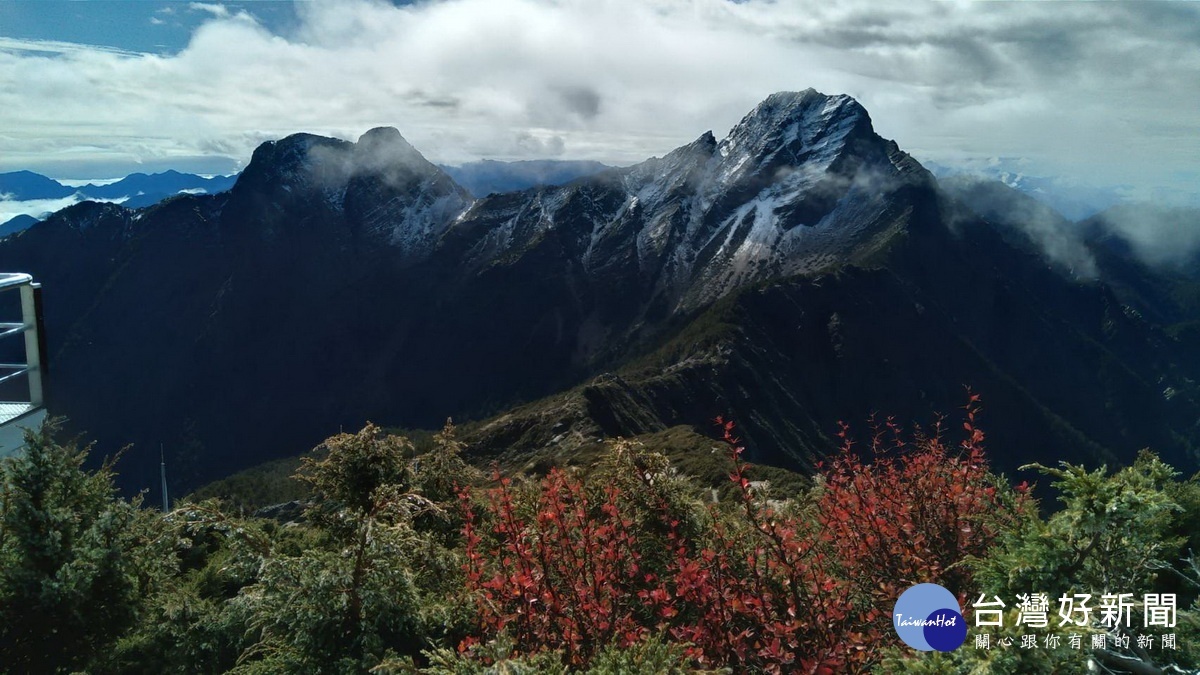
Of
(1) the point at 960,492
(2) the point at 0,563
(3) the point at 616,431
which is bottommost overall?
(3) the point at 616,431

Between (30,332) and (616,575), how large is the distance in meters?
14.0

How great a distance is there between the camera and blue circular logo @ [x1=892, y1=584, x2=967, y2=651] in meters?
6.21

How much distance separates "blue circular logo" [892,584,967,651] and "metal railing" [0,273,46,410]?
16129mm

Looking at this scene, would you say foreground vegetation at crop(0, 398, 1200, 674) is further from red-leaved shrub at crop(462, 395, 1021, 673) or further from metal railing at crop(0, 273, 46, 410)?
metal railing at crop(0, 273, 46, 410)

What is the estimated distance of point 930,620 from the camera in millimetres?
6406

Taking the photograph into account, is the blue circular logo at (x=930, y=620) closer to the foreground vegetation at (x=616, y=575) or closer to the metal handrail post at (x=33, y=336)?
the foreground vegetation at (x=616, y=575)

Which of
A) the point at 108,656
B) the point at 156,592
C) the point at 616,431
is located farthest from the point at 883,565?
the point at 616,431

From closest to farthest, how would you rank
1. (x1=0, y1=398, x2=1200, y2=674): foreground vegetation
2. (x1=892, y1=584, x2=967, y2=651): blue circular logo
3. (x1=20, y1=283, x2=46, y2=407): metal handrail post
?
(x1=892, y1=584, x2=967, y2=651): blue circular logo < (x1=0, y1=398, x2=1200, y2=674): foreground vegetation < (x1=20, y1=283, x2=46, y2=407): metal handrail post

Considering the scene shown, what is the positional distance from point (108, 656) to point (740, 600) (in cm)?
1050

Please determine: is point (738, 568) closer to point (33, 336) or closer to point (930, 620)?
point (930, 620)

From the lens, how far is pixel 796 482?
6253 centimetres

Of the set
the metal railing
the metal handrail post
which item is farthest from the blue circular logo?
the metal handrail post

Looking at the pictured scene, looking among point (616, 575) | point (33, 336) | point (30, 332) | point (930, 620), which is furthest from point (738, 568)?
point (33, 336)

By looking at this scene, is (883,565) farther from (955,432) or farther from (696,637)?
(955,432)
